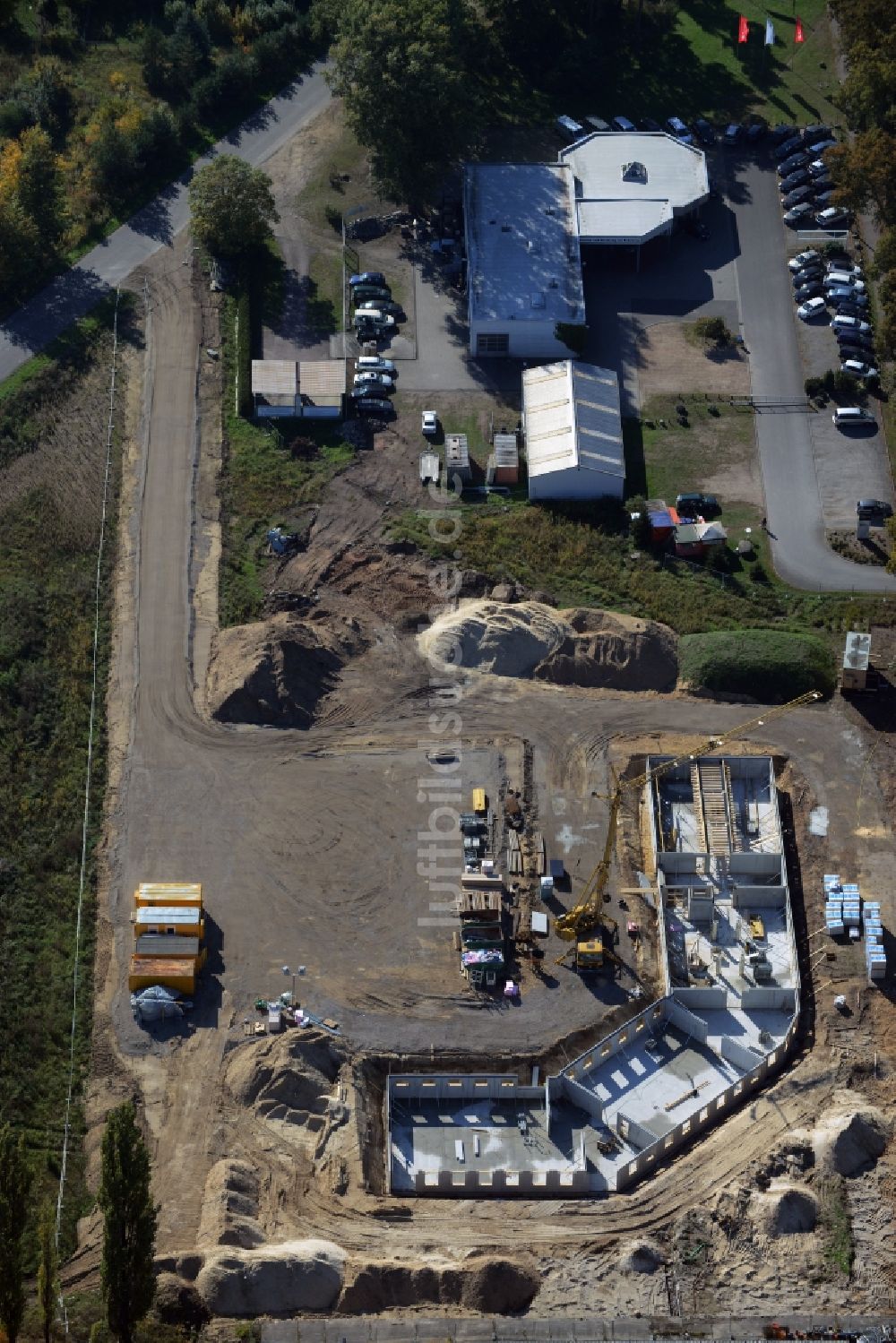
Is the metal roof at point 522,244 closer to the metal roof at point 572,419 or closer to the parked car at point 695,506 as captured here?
the metal roof at point 572,419

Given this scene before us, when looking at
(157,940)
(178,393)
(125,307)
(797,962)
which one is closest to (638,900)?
(797,962)

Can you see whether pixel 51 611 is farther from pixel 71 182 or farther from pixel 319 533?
pixel 71 182

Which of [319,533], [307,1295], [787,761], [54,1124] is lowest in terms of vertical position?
[307,1295]

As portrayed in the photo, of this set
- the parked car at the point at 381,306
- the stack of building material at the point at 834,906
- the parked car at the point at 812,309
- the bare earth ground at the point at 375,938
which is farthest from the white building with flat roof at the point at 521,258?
the stack of building material at the point at 834,906

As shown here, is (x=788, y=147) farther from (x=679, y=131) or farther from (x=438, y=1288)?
(x=438, y=1288)

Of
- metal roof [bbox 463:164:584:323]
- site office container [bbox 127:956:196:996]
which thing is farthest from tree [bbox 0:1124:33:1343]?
metal roof [bbox 463:164:584:323]

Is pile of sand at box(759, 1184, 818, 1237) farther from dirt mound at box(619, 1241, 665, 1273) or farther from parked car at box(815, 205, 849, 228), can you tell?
parked car at box(815, 205, 849, 228)
